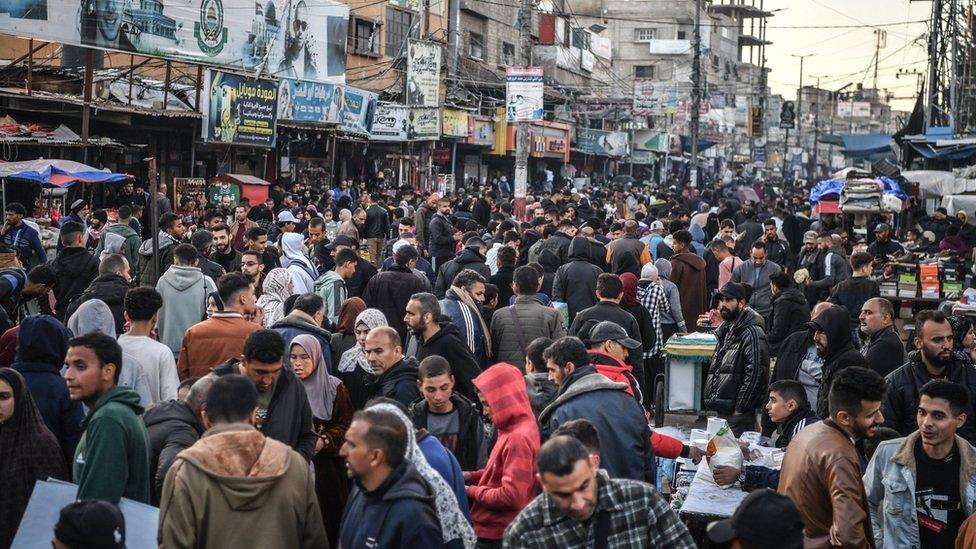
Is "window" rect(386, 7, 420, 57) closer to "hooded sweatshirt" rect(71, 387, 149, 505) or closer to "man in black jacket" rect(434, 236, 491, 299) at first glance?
"man in black jacket" rect(434, 236, 491, 299)

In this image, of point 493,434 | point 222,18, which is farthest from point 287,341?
point 222,18

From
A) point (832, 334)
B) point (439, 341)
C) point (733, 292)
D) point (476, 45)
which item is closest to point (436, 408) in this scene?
point (439, 341)

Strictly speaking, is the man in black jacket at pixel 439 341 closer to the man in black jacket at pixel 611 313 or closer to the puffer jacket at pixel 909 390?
the man in black jacket at pixel 611 313

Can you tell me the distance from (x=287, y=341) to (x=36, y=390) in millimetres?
Answer: 1531

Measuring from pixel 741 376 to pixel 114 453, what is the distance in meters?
5.13

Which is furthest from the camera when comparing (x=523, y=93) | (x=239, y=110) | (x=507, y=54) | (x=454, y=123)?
(x=507, y=54)

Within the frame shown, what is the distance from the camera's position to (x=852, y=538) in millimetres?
4812

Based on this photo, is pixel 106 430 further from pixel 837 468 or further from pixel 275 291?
pixel 275 291

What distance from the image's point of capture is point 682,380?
1027 centimetres

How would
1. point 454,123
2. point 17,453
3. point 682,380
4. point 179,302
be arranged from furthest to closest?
point 454,123, point 682,380, point 179,302, point 17,453

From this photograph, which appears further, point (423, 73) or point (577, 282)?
point (423, 73)

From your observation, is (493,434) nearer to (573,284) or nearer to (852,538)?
(852,538)

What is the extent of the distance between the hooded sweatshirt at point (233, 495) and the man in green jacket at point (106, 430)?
53cm

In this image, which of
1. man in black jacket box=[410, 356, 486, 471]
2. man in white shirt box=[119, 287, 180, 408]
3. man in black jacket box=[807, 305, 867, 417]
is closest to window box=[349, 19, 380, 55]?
man in black jacket box=[807, 305, 867, 417]
